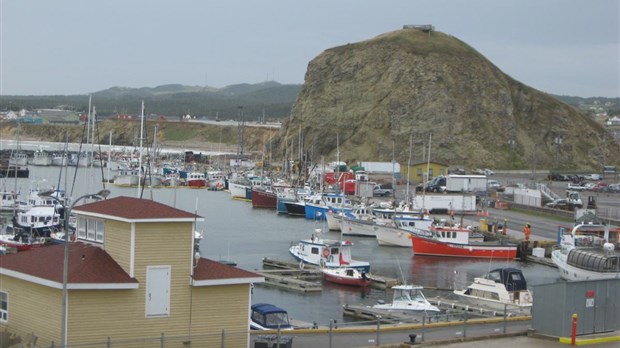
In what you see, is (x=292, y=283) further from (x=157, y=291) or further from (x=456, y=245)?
(x=157, y=291)

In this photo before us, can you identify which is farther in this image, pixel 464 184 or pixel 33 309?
pixel 464 184

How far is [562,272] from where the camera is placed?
169ft

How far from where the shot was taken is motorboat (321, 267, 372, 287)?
49.8 meters

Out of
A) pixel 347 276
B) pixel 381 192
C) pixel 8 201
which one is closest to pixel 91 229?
pixel 347 276

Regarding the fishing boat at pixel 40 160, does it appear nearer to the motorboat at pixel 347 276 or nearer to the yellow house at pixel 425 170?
the yellow house at pixel 425 170

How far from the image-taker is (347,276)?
165 feet

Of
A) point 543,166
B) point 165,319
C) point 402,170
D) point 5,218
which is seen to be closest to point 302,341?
point 165,319

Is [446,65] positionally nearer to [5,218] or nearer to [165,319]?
[5,218]

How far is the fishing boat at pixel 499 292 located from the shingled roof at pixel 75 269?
2042 cm

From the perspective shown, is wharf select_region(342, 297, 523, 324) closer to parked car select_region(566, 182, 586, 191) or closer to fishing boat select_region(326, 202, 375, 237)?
fishing boat select_region(326, 202, 375, 237)

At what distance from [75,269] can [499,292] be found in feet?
73.3

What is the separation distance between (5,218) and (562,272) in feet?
118

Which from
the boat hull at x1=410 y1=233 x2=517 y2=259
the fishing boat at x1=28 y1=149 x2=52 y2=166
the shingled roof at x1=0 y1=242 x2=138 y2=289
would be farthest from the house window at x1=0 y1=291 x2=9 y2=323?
the fishing boat at x1=28 y1=149 x2=52 y2=166

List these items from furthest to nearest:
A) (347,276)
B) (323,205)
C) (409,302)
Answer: (323,205) → (347,276) → (409,302)
